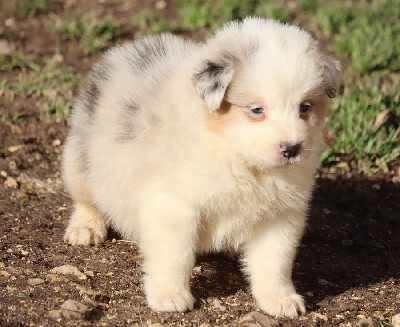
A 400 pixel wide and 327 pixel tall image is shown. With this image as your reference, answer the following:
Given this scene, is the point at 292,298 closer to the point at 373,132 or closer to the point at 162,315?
the point at 162,315

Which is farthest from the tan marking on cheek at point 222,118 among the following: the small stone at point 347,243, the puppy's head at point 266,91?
the small stone at point 347,243

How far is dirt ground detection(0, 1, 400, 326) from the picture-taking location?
14.7 ft

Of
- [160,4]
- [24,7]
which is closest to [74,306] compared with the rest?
[24,7]

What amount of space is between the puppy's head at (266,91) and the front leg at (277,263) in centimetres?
54

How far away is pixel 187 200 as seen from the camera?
4293mm

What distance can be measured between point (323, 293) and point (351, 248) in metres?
1.03

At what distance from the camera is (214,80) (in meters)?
4.16

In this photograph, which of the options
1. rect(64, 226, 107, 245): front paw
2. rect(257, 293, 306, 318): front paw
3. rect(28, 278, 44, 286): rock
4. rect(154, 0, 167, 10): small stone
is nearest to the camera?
rect(257, 293, 306, 318): front paw

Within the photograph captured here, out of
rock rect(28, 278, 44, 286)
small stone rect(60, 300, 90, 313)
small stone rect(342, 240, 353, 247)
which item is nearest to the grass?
small stone rect(342, 240, 353, 247)

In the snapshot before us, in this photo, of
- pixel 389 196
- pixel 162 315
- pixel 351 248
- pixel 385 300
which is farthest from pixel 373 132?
pixel 162 315

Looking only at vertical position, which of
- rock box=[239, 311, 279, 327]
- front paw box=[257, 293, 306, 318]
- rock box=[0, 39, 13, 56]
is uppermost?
front paw box=[257, 293, 306, 318]

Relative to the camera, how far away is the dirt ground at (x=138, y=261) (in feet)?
14.7

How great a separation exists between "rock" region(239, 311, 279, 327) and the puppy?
0.23ft

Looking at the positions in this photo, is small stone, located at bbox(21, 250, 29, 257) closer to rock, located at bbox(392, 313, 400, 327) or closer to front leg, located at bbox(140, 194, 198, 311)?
front leg, located at bbox(140, 194, 198, 311)
